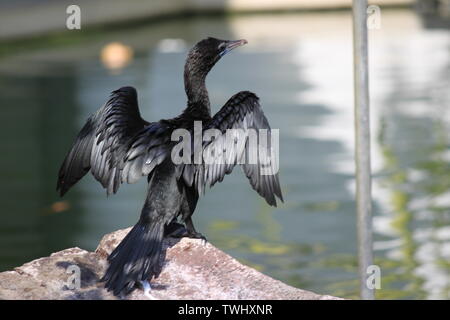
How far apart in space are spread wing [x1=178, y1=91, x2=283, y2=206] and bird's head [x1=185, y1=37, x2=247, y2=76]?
330 millimetres

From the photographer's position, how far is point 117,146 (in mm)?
4734

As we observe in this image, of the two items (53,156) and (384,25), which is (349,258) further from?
(384,25)

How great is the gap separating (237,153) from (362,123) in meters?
0.70

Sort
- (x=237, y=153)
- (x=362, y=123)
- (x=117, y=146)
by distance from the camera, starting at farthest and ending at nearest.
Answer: (x=362, y=123)
(x=117, y=146)
(x=237, y=153)

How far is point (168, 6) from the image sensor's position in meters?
19.1

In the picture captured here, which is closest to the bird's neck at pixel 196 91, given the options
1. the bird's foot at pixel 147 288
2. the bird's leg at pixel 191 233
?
the bird's leg at pixel 191 233

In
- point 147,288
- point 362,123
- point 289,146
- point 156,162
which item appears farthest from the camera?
point 289,146

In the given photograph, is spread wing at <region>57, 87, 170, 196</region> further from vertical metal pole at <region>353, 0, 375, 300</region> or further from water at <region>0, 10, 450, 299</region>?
water at <region>0, 10, 450, 299</region>

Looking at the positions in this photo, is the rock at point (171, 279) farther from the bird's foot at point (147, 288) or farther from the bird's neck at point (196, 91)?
the bird's neck at point (196, 91)

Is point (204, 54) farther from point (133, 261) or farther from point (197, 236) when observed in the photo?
point (133, 261)

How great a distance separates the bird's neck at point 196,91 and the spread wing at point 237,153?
10.0 inches

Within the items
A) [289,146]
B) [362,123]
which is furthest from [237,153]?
[289,146]

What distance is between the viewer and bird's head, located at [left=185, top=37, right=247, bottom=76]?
4.78m

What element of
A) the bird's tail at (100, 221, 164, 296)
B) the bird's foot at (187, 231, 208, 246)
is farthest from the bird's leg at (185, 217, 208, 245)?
the bird's tail at (100, 221, 164, 296)
